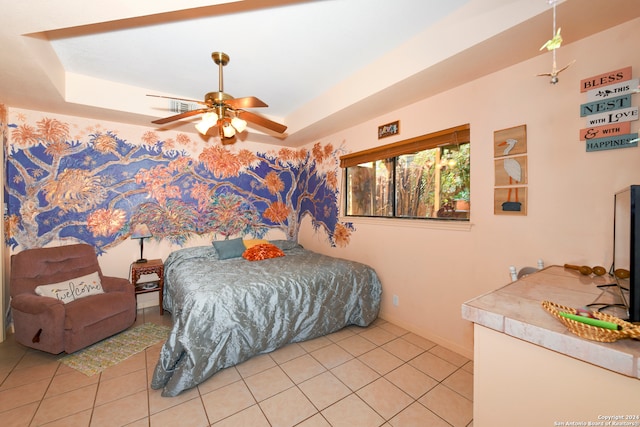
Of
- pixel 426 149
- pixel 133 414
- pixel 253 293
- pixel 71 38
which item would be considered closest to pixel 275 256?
pixel 253 293

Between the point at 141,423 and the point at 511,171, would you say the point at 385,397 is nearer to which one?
the point at 141,423

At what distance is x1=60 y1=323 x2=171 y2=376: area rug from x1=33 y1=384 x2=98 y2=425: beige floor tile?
0.24 m

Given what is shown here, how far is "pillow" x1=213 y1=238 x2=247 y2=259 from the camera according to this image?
135 inches

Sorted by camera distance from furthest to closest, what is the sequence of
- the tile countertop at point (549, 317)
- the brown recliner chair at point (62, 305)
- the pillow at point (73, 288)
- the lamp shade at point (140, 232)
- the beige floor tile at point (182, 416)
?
Result: the lamp shade at point (140, 232) < the pillow at point (73, 288) < the brown recliner chair at point (62, 305) < the beige floor tile at point (182, 416) < the tile countertop at point (549, 317)

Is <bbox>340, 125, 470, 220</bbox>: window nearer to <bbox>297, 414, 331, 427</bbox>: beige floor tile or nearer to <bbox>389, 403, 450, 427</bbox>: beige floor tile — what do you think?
<bbox>389, 403, 450, 427</bbox>: beige floor tile

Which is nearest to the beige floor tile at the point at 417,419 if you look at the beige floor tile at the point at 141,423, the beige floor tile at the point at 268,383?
the beige floor tile at the point at 268,383

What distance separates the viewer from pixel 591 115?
164 centimetres

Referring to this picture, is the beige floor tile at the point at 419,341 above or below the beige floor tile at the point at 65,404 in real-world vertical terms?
below

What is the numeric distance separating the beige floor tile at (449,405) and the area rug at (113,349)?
2.53m

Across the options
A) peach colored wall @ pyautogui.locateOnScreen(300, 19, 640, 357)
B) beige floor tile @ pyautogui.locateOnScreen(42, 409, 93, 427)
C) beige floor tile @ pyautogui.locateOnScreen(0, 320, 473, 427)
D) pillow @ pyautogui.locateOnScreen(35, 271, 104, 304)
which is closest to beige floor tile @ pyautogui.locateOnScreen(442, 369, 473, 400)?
beige floor tile @ pyautogui.locateOnScreen(0, 320, 473, 427)

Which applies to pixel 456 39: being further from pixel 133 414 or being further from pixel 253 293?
pixel 133 414

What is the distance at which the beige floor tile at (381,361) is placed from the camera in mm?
2177

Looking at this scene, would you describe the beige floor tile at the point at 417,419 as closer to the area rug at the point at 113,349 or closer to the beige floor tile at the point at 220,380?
the beige floor tile at the point at 220,380

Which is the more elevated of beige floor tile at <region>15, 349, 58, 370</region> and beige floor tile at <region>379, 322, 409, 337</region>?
beige floor tile at <region>15, 349, 58, 370</region>
